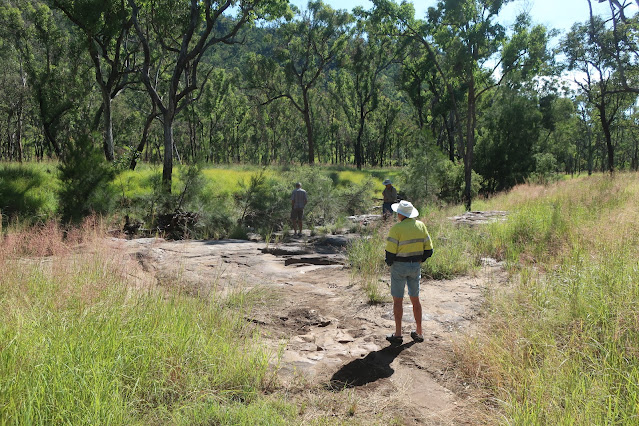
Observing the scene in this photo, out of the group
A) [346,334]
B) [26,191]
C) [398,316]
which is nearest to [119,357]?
[346,334]

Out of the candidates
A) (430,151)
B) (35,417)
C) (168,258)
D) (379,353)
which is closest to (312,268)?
(168,258)

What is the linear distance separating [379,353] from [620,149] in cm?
8757

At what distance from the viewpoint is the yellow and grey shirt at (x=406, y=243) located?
5250mm

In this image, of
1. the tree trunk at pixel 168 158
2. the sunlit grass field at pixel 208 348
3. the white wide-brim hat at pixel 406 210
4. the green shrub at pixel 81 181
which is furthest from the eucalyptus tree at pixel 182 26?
the white wide-brim hat at pixel 406 210

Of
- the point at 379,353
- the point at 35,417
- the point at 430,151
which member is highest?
the point at 430,151

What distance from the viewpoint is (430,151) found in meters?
21.5

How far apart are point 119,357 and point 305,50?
31.3 meters

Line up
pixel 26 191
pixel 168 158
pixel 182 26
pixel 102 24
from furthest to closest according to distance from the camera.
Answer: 1. pixel 182 26
2. pixel 102 24
3. pixel 168 158
4. pixel 26 191

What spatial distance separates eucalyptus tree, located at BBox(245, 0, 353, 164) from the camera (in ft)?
99.6

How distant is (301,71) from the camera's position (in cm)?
3256

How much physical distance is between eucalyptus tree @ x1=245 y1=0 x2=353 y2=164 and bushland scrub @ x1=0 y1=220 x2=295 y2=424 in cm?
2609

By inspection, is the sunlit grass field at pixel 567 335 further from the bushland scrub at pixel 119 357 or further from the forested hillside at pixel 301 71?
the forested hillside at pixel 301 71

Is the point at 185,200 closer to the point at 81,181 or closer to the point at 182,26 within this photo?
the point at 81,181

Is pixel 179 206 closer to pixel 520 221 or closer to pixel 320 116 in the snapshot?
pixel 520 221
